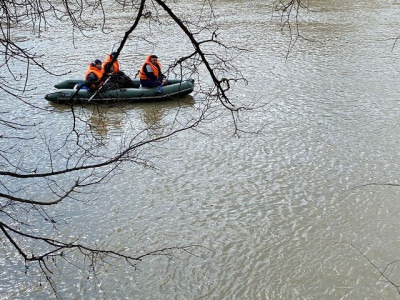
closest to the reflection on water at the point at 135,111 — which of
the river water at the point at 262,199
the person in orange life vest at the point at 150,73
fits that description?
the river water at the point at 262,199

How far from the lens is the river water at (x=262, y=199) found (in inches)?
249

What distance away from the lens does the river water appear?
6336mm

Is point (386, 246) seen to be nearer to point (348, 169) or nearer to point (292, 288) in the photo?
point (292, 288)

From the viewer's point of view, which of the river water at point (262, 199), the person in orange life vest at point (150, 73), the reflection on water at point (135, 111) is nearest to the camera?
the river water at point (262, 199)

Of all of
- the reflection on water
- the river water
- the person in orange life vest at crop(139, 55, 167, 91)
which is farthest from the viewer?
the person in orange life vest at crop(139, 55, 167, 91)

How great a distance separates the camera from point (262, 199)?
7957mm

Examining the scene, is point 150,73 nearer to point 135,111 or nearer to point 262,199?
point 135,111

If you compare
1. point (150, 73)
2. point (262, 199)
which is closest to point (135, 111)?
point (150, 73)

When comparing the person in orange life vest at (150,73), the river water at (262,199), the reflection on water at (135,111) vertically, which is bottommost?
the river water at (262,199)

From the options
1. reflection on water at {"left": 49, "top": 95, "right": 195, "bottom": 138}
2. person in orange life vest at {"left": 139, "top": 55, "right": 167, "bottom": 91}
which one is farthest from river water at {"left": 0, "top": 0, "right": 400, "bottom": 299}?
person in orange life vest at {"left": 139, "top": 55, "right": 167, "bottom": 91}

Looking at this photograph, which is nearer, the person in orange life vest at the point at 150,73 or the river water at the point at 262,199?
the river water at the point at 262,199

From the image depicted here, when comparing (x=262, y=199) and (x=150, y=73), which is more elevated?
(x=150, y=73)

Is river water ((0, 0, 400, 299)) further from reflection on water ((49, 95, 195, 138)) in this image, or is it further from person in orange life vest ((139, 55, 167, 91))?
person in orange life vest ((139, 55, 167, 91))

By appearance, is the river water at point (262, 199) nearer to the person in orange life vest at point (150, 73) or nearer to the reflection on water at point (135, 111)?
the reflection on water at point (135, 111)
